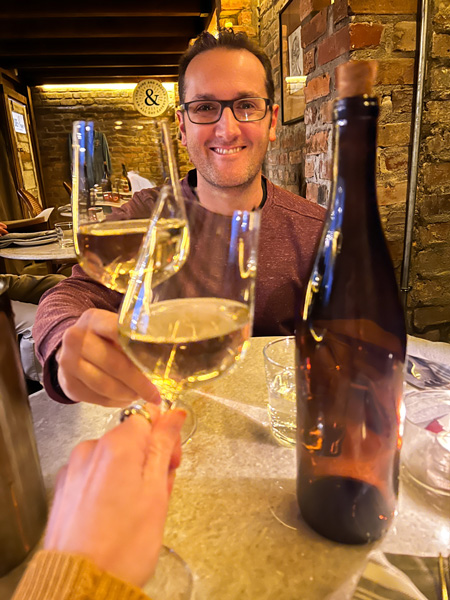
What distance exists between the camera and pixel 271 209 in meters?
1.36

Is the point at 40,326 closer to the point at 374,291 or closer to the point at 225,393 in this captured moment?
the point at 225,393

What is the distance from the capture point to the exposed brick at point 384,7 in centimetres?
144

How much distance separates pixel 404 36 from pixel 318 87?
1.22 feet

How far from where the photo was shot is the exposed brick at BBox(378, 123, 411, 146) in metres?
1.55

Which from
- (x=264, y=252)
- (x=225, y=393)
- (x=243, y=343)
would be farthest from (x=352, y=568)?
(x=264, y=252)

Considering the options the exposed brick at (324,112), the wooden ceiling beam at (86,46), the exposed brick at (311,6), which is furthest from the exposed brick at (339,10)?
the wooden ceiling beam at (86,46)

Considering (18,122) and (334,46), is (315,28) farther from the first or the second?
(18,122)

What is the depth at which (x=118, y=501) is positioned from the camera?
0.29 metres

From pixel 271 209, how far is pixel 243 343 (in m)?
0.98

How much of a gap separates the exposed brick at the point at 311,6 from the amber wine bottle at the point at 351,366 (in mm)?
1667

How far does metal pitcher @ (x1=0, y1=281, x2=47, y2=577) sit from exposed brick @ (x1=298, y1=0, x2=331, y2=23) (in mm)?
1853

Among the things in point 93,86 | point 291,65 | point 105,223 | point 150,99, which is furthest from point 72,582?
point 93,86

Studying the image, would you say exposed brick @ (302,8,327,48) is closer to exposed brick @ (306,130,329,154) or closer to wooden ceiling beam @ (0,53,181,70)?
exposed brick @ (306,130,329,154)

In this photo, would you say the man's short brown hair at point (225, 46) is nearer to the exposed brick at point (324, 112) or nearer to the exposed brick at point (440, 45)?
the exposed brick at point (324, 112)
